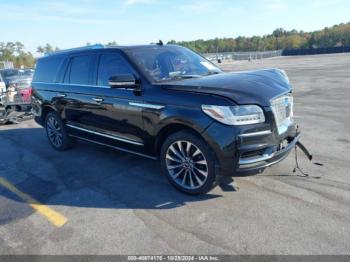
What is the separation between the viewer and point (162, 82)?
455cm

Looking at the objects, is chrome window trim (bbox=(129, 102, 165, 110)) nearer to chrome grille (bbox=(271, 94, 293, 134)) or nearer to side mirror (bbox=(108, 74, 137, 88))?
side mirror (bbox=(108, 74, 137, 88))

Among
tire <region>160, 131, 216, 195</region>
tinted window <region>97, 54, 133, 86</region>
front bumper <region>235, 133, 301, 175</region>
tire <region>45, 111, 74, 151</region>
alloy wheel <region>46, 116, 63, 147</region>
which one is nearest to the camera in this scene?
front bumper <region>235, 133, 301, 175</region>

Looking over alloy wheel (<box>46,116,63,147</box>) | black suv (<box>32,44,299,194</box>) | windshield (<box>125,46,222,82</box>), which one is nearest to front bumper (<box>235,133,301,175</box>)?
black suv (<box>32,44,299,194</box>)

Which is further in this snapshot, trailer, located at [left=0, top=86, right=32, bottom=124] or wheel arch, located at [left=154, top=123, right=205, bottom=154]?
trailer, located at [left=0, top=86, right=32, bottom=124]

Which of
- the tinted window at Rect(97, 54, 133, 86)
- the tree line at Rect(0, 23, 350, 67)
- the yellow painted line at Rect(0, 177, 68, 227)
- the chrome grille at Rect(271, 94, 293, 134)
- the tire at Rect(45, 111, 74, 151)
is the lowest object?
the yellow painted line at Rect(0, 177, 68, 227)

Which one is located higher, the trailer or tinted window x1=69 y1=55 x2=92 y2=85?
tinted window x1=69 y1=55 x2=92 y2=85

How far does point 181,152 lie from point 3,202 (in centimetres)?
261

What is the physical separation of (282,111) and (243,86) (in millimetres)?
669

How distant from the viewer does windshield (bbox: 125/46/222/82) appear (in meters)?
4.76

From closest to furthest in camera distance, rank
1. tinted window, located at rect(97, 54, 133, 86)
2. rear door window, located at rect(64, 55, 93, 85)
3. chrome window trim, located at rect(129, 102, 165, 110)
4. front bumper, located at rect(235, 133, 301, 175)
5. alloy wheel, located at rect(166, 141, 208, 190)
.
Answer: front bumper, located at rect(235, 133, 301, 175) < alloy wheel, located at rect(166, 141, 208, 190) < chrome window trim, located at rect(129, 102, 165, 110) < tinted window, located at rect(97, 54, 133, 86) < rear door window, located at rect(64, 55, 93, 85)

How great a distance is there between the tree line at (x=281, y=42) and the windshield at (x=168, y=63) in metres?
106

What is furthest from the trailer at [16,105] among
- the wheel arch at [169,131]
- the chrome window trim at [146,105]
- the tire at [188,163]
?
the tire at [188,163]

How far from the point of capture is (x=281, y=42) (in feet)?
425

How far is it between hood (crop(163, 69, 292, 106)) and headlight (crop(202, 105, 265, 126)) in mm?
81
